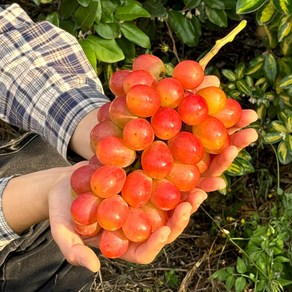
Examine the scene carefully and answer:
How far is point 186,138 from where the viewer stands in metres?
0.98

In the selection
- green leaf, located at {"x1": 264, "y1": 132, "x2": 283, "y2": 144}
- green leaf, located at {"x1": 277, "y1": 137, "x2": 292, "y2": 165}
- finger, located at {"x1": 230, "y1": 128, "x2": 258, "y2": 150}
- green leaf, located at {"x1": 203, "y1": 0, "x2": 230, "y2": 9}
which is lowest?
green leaf, located at {"x1": 277, "y1": 137, "x2": 292, "y2": 165}

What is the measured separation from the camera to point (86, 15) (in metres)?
1.66

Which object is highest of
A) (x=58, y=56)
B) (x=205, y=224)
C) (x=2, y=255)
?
(x=58, y=56)

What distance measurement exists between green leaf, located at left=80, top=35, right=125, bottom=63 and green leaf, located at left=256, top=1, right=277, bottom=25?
0.38 metres

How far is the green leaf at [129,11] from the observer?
1.69 metres

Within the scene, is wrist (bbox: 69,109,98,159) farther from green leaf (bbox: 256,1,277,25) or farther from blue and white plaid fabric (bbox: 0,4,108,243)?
green leaf (bbox: 256,1,277,25)

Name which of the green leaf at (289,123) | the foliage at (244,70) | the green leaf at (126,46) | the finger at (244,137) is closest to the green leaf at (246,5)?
the foliage at (244,70)

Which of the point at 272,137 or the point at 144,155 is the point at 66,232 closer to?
the point at 144,155

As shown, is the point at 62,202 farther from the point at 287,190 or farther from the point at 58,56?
the point at 287,190

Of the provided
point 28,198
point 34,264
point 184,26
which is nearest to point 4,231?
point 28,198

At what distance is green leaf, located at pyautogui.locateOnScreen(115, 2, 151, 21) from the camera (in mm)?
1687

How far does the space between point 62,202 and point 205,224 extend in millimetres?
1139

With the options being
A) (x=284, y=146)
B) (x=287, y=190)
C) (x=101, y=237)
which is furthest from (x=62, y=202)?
(x=287, y=190)

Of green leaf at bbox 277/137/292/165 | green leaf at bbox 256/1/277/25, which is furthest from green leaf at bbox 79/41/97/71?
green leaf at bbox 277/137/292/165
